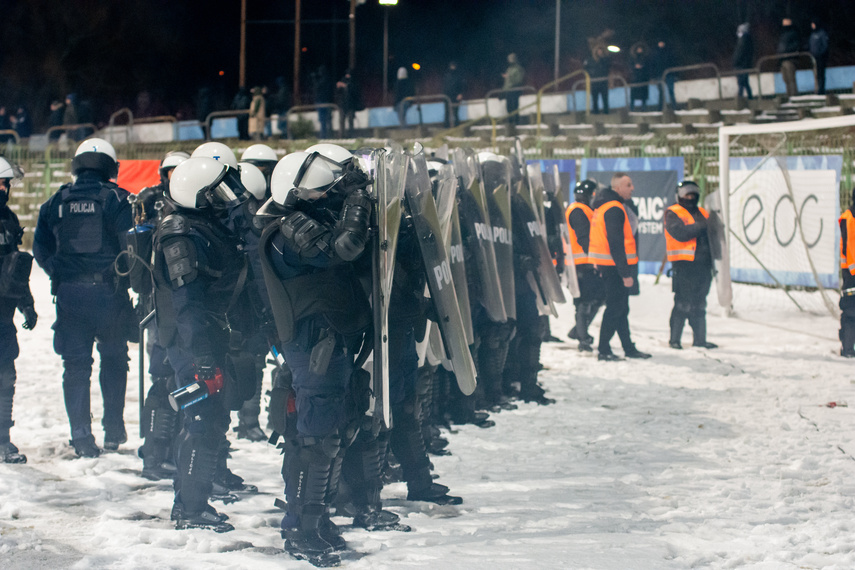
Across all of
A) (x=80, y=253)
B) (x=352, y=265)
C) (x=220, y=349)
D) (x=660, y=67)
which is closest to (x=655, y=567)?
(x=352, y=265)

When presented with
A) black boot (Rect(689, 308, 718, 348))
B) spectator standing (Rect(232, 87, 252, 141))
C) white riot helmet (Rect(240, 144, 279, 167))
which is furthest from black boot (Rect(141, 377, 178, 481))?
spectator standing (Rect(232, 87, 252, 141))

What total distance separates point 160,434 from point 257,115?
1884cm

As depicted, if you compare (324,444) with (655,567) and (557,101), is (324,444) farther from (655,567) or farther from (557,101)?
(557,101)

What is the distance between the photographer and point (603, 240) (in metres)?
9.72

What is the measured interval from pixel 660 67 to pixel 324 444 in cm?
1834

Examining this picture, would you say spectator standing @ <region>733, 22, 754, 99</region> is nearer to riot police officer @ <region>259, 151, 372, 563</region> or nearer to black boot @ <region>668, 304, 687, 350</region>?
black boot @ <region>668, 304, 687, 350</region>

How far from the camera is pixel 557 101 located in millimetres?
22891

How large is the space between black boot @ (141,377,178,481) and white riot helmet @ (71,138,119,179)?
1.45 meters

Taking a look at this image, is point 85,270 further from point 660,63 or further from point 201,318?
point 660,63

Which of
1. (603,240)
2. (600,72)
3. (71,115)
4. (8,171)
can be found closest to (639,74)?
(600,72)

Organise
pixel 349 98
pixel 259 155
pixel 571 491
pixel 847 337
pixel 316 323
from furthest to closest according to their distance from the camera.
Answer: pixel 349 98 → pixel 847 337 → pixel 259 155 → pixel 571 491 → pixel 316 323


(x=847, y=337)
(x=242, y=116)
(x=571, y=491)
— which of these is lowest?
(x=571, y=491)

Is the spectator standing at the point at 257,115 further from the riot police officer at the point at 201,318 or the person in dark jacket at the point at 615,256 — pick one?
the riot police officer at the point at 201,318

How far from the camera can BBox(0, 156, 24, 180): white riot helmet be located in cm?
611
